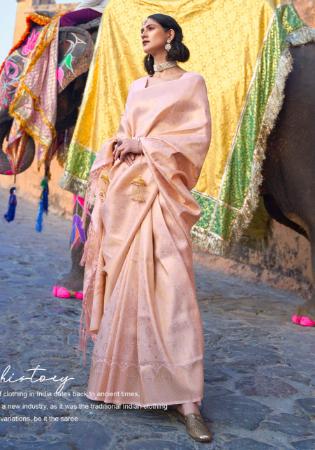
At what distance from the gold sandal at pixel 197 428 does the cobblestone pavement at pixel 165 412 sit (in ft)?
0.08

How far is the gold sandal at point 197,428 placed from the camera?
2066 mm

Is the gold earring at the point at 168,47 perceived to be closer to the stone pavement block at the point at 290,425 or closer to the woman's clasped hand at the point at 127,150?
the woman's clasped hand at the point at 127,150

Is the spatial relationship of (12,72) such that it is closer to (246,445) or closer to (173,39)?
(173,39)

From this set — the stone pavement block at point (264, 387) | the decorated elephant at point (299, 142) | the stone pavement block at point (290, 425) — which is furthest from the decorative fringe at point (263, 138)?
the stone pavement block at point (290, 425)

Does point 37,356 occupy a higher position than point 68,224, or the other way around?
point 37,356

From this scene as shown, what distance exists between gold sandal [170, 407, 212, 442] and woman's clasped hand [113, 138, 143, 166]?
954 millimetres

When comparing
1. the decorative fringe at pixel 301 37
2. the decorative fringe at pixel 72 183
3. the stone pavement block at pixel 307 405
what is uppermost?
the decorative fringe at pixel 301 37

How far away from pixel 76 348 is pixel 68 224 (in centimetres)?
611

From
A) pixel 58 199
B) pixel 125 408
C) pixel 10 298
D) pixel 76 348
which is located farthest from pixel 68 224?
pixel 125 408

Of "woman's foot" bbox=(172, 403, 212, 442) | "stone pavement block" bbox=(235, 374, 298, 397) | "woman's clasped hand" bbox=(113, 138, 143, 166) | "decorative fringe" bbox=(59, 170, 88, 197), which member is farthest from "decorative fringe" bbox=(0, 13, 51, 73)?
"woman's foot" bbox=(172, 403, 212, 442)

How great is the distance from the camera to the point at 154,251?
223cm

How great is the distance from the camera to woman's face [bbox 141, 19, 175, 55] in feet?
7.72

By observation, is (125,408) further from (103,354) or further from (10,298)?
(10,298)

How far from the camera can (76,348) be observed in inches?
119
